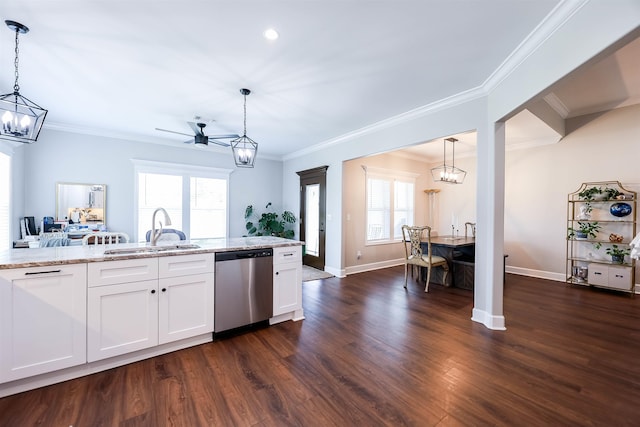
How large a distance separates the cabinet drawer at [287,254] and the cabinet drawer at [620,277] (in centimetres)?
508

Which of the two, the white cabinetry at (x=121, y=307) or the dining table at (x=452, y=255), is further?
the dining table at (x=452, y=255)

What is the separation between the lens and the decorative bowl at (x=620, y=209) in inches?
168

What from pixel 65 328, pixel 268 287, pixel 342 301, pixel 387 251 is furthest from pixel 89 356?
pixel 387 251

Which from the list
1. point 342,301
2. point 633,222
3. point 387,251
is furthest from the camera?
point 387,251

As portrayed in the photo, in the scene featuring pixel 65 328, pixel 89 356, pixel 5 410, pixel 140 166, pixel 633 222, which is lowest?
pixel 5 410

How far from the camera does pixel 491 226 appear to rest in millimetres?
3055

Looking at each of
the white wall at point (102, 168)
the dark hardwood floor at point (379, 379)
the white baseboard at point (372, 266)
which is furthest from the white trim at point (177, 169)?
the dark hardwood floor at point (379, 379)

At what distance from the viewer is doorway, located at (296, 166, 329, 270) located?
5797 millimetres

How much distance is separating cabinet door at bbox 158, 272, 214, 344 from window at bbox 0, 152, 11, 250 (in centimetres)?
330

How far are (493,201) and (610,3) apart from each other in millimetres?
1847

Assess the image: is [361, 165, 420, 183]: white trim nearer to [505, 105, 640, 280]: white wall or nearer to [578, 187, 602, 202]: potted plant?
[505, 105, 640, 280]: white wall

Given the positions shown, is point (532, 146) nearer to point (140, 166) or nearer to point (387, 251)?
point (387, 251)

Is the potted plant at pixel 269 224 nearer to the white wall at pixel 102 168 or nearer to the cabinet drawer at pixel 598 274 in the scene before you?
the white wall at pixel 102 168

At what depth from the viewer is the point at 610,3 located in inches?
61.6
